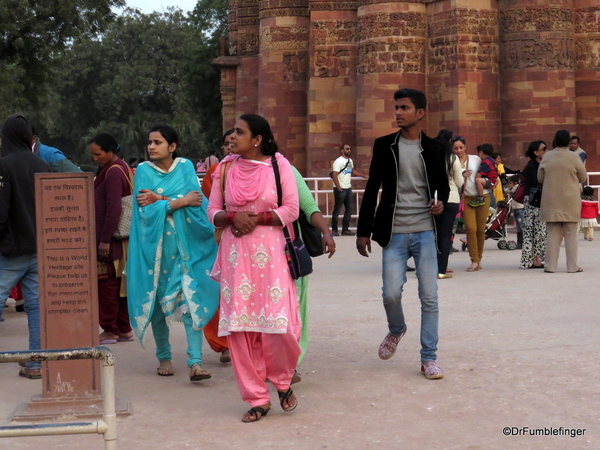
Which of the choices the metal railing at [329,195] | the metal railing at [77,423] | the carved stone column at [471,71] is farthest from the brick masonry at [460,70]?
the metal railing at [77,423]

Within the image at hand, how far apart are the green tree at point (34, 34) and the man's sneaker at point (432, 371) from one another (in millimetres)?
24961

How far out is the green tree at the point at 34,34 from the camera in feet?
101

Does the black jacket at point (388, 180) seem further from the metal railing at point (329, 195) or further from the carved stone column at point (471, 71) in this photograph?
the carved stone column at point (471, 71)

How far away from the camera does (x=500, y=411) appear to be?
5.93 m

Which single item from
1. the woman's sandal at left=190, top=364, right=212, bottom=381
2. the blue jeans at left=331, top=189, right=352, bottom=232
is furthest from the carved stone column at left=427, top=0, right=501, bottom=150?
the woman's sandal at left=190, top=364, right=212, bottom=381

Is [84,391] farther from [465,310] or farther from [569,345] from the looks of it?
[465,310]

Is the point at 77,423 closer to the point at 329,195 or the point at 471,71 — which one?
the point at 471,71

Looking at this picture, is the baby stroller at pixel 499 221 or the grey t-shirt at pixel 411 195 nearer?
the grey t-shirt at pixel 411 195

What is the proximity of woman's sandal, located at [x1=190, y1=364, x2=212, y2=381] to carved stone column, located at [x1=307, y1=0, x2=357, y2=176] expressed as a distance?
59.2ft

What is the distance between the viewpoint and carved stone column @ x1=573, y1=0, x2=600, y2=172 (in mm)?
21984

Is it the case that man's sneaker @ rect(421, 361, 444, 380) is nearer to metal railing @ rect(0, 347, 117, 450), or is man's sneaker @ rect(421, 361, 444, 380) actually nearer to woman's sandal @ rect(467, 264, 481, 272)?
metal railing @ rect(0, 347, 117, 450)

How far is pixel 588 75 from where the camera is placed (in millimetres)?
22266

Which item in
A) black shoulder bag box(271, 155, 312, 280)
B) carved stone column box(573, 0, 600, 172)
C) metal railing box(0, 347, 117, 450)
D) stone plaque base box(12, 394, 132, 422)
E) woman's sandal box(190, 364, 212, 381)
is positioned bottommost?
stone plaque base box(12, 394, 132, 422)

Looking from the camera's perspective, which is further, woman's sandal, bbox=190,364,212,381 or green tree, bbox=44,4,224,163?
green tree, bbox=44,4,224,163
